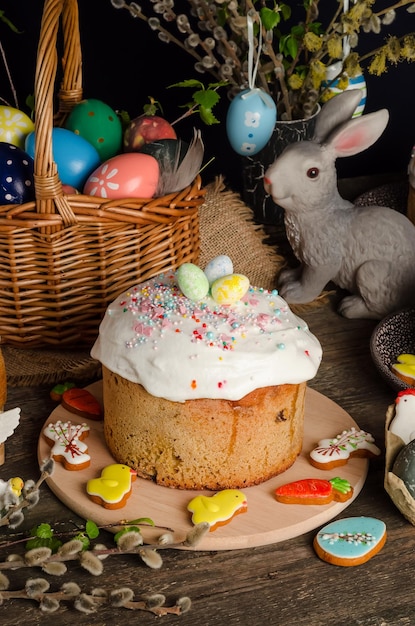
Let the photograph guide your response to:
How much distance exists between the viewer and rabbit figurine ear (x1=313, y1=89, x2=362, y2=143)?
4.80ft

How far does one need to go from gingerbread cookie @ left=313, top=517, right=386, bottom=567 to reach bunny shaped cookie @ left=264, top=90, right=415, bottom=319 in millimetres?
559

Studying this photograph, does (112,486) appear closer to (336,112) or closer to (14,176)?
(14,176)

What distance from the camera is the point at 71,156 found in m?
1.43

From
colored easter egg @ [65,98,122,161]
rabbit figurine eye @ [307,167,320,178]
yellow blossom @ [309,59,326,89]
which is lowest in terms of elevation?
rabbit figurine eye @ [307,167,320,178]

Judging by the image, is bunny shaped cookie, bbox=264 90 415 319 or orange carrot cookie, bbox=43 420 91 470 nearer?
orange carrot cookie, bbox=43 420 91 470

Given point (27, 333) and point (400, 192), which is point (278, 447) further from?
point (400, 192)

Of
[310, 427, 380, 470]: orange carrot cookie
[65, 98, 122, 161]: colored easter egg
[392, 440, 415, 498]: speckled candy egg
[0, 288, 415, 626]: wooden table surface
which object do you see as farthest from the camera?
[65, 98, 122, 161]: colored easter egg

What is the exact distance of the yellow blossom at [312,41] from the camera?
1.60 m

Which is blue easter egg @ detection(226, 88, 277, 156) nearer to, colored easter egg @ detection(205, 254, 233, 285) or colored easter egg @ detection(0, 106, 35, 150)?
colored easter egg @ detection(0, 106, 35, 150)

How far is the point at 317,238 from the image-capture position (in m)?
1.55

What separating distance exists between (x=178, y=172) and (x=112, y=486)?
1.81 feet

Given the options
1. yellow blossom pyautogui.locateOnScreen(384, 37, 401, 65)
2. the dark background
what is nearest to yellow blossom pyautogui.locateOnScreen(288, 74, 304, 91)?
yellow blossom pyautogui.locateOnScreen(384, 37, 401, 65)

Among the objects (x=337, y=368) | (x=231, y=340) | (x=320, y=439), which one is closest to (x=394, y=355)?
(x=337, y=368)

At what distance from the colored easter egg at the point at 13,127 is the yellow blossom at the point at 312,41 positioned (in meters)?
0.52
